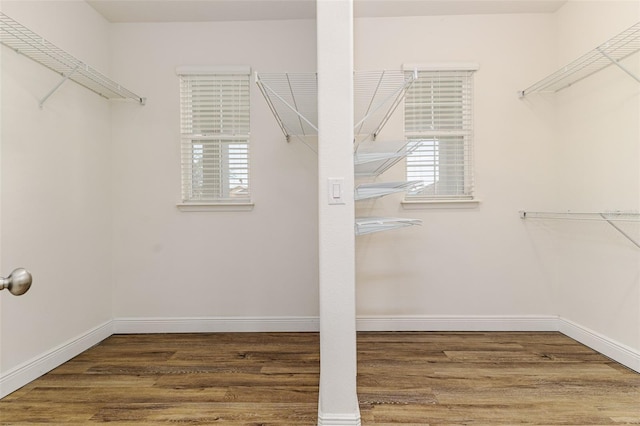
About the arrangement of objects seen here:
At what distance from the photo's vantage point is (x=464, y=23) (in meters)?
2.80

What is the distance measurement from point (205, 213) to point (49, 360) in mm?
1357

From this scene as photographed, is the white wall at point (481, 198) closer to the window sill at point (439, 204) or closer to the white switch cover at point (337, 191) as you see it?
the window sill at point (439, 204)

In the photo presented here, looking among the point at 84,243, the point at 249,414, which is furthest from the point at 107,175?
the point at 249,414

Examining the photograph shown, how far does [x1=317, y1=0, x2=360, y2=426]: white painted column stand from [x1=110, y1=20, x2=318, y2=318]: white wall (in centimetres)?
130

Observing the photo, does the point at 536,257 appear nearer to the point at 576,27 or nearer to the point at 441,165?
the point at 441,165

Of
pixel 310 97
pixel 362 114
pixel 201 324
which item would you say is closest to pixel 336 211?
pixel 310 97

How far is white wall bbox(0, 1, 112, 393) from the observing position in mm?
1985

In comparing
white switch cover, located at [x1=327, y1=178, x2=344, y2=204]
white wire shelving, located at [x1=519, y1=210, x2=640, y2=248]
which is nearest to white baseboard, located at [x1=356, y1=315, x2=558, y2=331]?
white wire shelving, located at [x1=519, y1=210, x2=640, y2=248]

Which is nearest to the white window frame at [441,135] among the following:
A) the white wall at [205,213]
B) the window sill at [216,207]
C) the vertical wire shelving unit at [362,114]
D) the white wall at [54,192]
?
the vertical wire shelving unit at [362,114]

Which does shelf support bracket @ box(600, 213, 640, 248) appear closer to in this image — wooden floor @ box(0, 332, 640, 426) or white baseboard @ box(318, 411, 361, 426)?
wooden floor @ box(0, 332, 640, 426)

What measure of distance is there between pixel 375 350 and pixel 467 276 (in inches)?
38.7

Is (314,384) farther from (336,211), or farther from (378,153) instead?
(378,153)

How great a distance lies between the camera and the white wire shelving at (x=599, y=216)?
2.11m

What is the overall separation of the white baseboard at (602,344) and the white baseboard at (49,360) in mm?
3540
